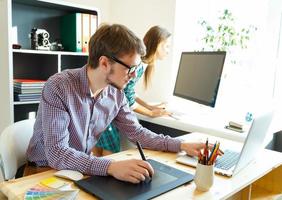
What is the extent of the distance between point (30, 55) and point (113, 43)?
1.41 meters

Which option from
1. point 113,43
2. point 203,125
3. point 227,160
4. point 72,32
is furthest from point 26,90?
point 227,160

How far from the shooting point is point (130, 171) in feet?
3.21

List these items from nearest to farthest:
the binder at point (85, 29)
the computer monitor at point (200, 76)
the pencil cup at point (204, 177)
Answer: the pencil cup at point (204, 177) < the computer monitor at point (200, 76) < the binder at point (85, 29)

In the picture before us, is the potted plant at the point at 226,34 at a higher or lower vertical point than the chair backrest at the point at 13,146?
higher

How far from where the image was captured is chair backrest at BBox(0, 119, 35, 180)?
4.02 feet

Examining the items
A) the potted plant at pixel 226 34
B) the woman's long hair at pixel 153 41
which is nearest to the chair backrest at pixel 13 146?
the woman's long hair at pixel 153 41

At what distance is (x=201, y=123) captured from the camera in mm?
1806

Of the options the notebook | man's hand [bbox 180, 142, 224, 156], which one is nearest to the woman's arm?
man's hand [bbox 180, 142, 224, 156]

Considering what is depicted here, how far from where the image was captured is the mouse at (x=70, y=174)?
3.25 ft

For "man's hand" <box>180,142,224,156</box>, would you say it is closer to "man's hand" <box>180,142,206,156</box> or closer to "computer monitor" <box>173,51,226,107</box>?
"man's hand" <box>180,142,206,156</box>

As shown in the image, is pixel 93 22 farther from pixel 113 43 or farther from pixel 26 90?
pixel 113 43

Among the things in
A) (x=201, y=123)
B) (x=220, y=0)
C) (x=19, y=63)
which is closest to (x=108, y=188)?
(x=201, y=123)

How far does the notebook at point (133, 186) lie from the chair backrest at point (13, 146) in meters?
0.44

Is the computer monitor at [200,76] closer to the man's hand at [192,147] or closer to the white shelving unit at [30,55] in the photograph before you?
the man's hand at [192,147]
